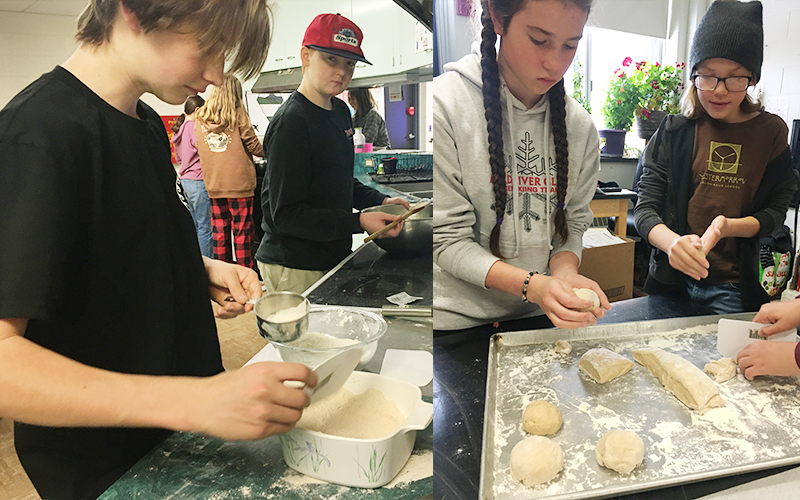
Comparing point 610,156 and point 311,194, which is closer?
point 311,194

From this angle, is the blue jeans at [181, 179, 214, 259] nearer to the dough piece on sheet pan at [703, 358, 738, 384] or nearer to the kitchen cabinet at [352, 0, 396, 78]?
the kitchen cabinet at [352, 0, 396, 78]

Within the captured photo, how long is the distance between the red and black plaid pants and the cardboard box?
0.71m

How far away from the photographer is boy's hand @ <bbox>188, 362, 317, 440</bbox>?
347 millimetres

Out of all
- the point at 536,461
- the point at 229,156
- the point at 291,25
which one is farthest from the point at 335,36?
the point at 536,461

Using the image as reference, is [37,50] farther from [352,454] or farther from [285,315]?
[352,454]

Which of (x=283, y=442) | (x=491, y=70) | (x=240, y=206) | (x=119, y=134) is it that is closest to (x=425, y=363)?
(x=283, y=442)

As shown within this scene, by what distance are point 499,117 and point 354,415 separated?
0.55 m

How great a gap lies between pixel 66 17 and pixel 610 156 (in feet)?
2.78

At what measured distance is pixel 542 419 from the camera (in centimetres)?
71

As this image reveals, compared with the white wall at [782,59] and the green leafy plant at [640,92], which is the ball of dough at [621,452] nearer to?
the green leafy plant at [640,92]

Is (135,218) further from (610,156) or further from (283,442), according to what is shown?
(610,156)

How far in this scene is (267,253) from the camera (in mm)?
416

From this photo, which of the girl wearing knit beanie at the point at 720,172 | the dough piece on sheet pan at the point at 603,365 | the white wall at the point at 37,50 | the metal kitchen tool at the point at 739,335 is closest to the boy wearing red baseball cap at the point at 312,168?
the white wall at the point at 37,50

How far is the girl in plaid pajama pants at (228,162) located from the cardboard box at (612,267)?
72 cm
